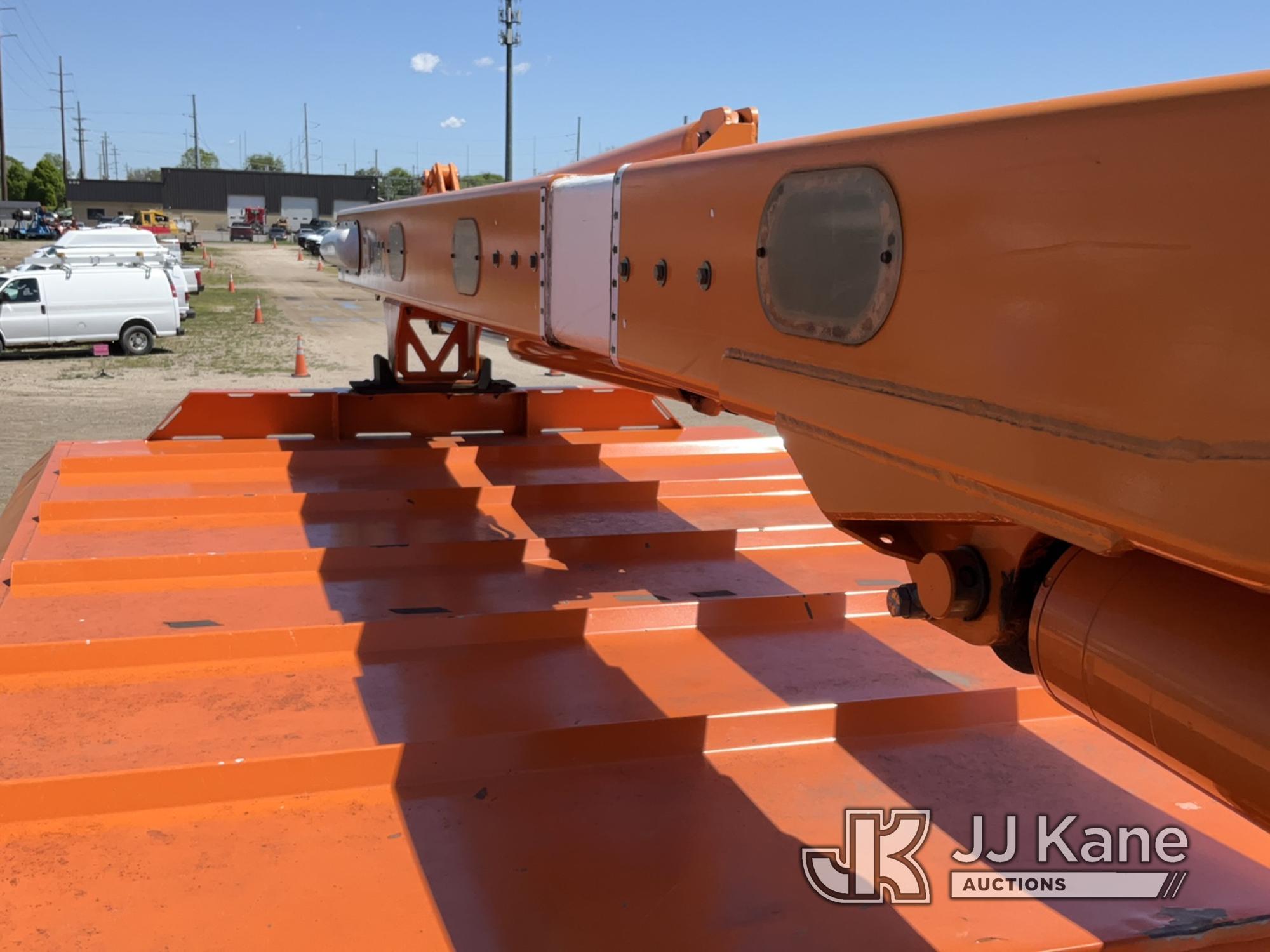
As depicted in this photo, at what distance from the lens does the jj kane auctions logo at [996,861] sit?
2182mm

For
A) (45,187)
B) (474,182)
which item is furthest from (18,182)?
(474,182)

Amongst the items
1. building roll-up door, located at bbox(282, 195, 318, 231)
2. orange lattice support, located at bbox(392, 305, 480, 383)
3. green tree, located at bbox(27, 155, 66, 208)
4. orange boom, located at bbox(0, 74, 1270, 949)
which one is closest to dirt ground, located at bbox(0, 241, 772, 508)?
orange lattice support, located at bbox(392, 305, 480, 383)

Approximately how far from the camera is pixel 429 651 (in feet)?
10.5

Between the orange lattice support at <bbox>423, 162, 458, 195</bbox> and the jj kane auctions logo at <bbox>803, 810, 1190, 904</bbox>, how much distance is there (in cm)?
382

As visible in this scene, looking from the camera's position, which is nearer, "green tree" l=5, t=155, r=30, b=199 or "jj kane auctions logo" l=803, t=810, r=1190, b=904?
"jj kane auctions logo" l=803, t=810, r=1190, b=904

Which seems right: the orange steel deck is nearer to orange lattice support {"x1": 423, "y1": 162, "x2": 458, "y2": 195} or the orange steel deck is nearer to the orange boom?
the orange boom

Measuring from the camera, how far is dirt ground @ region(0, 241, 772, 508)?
37.2 feet

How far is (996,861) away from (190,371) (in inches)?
613

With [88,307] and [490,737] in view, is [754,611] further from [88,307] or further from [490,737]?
[88,307]

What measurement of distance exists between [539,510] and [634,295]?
2718 millimetres

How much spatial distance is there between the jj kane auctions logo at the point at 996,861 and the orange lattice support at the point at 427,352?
375 centimetres

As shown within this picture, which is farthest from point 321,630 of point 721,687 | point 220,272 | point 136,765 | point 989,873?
point 220,272

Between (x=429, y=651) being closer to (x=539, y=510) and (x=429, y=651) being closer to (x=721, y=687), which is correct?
(x=721, y=687)

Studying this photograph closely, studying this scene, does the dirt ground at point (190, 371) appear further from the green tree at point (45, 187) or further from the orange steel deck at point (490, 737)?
the green tree at point (45, 187)
